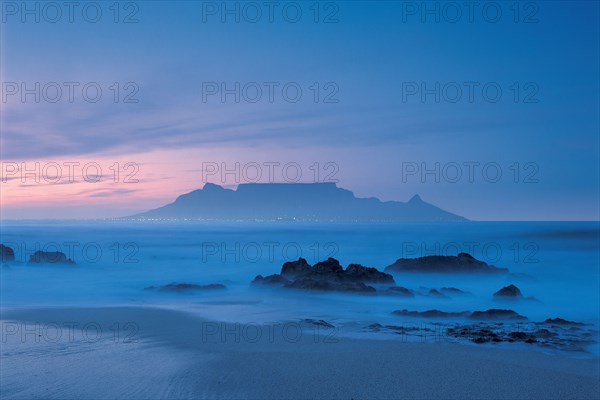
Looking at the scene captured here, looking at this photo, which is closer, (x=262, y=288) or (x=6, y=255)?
(x=262, y=288)

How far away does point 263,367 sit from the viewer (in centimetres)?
745

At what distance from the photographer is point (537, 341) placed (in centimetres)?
927

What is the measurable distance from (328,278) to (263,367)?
952 centimetres

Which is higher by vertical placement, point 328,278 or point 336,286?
point 328,278

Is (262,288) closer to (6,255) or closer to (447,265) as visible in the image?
(447,265)

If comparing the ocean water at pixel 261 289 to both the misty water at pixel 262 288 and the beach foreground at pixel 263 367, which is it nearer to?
the misty water at pixel 262 288

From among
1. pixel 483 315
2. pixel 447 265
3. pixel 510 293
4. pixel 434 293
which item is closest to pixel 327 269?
pixel 434 293

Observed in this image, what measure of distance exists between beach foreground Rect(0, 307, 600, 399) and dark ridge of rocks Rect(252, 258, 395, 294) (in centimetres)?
560

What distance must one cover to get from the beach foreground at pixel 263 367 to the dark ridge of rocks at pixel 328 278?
220 inches

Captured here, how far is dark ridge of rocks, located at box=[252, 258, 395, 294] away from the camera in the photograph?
15.8 m

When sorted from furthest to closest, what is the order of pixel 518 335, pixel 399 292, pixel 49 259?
pixel 49 259
pixel 399 292
pixel 518 335

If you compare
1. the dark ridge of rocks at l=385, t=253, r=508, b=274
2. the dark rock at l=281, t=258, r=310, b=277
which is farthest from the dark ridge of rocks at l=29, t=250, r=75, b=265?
the dark ridge of rocks at l=385, t=253, r=508, b=274

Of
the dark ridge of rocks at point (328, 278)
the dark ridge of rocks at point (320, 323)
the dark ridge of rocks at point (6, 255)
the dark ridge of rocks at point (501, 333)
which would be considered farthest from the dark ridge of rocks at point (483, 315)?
the dark ridge of rocks at point (6, 255)

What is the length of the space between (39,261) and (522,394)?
24.7m
